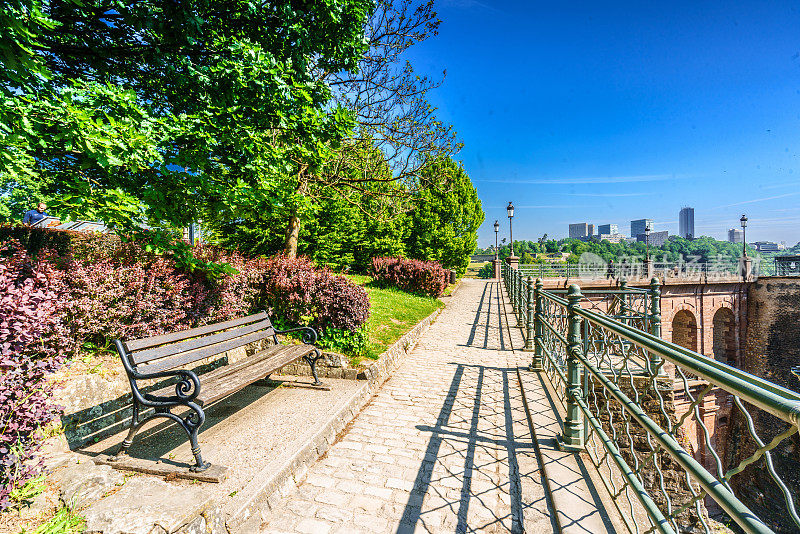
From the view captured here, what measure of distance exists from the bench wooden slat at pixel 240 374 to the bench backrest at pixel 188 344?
0.80 ft

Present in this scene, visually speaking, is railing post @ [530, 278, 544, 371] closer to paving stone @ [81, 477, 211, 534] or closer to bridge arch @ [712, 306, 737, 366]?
paving stone @ [81, 477, 211, 534]

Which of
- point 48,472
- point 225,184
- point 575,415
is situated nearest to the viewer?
point 48,472

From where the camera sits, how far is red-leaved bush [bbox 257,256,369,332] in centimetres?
624

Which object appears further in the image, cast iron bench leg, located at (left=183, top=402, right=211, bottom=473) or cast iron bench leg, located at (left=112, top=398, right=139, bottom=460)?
cast iron bench leg, located at (left=112, top=398, right=139, bottom=460)

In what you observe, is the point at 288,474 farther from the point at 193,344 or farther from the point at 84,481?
the point at 193,344

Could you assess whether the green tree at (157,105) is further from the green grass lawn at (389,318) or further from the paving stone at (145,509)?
the green grass lawn at (389,318)

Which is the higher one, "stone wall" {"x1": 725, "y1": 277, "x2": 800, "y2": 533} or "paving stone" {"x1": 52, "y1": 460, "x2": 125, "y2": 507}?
"paving stone" {"x1": 52, "y1": 460, "x2": 125, "y2": 507}

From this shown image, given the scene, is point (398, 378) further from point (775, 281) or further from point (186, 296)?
point (775, 281)

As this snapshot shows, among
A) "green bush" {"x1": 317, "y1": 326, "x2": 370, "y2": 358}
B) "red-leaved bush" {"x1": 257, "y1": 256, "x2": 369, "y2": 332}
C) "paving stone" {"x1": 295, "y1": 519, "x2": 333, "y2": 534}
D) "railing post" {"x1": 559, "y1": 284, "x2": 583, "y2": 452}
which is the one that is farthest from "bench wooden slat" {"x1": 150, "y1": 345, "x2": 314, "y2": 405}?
"railing post" {"x1": 559, "y1": 284, "x2": 583, "y2": 452}

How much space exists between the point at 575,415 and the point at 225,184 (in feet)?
18.2

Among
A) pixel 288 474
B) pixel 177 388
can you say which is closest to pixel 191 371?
pixel 177 388

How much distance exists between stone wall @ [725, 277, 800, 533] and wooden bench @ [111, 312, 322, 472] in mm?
23413

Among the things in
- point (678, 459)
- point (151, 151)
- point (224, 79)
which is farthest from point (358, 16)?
point (678, 459)

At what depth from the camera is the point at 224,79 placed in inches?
198
